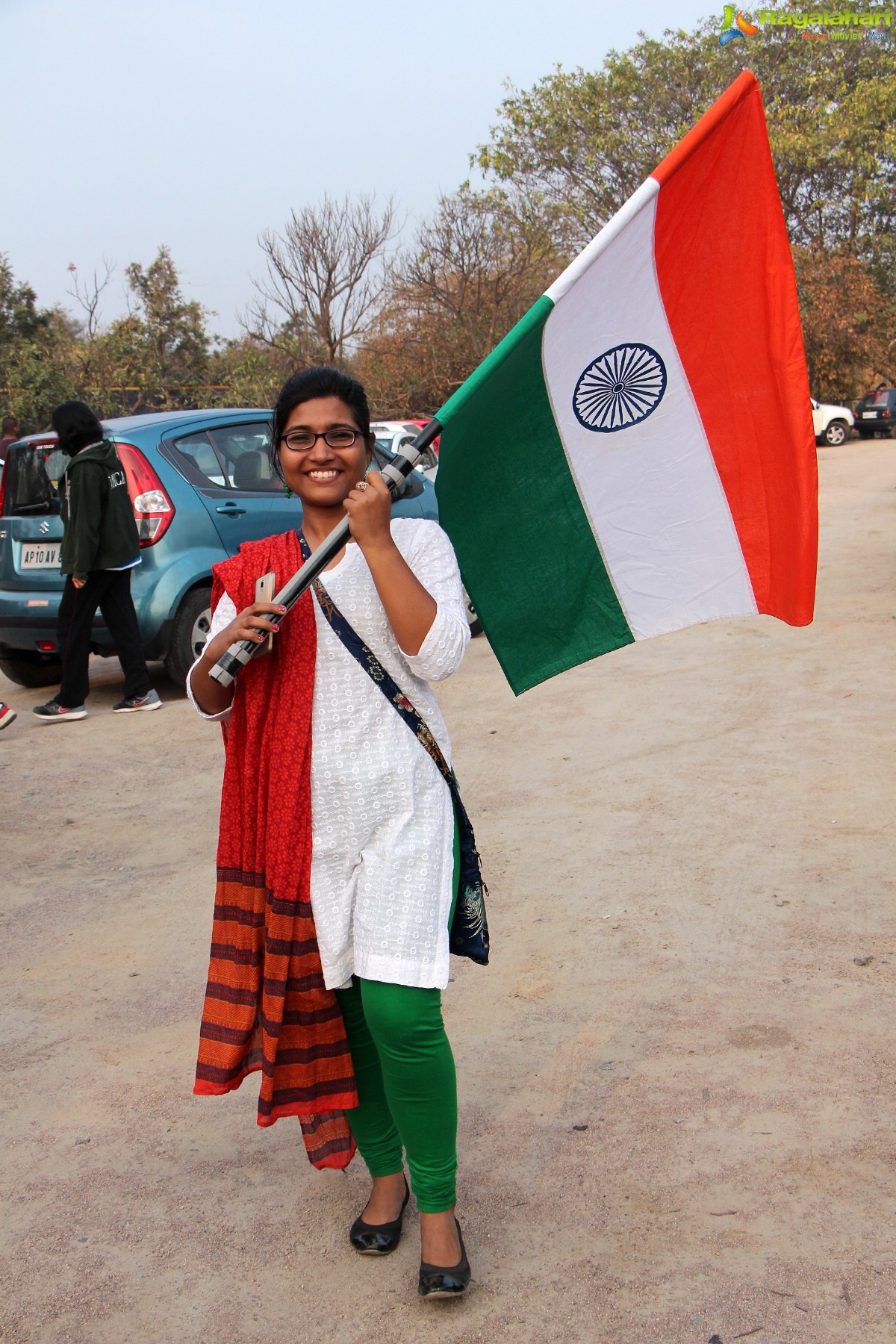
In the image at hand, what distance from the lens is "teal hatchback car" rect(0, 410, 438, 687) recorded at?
301 inches

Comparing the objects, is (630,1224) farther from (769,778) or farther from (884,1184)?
(769,778)

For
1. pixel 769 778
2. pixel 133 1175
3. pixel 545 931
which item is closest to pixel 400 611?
pixel 133 1175

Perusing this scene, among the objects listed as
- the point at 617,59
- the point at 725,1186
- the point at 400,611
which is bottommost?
the point at 725,1186

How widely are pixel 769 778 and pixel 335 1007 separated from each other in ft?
11.0

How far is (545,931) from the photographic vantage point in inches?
161

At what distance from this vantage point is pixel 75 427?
24.0 ft

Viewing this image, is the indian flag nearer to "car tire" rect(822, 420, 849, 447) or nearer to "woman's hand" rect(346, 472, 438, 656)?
"woman's hand" rect(346, 472, 438, 656)

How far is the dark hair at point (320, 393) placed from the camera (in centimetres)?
249

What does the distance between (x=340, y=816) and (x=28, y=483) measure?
21.9 feet

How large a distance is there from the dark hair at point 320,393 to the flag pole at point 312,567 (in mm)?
112

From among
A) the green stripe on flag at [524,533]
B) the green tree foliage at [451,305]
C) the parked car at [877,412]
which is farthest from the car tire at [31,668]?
the parked car at [877,412]

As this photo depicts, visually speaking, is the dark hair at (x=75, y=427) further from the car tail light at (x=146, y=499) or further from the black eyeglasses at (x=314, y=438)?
the black eyeglasses at (x=314, y=438)

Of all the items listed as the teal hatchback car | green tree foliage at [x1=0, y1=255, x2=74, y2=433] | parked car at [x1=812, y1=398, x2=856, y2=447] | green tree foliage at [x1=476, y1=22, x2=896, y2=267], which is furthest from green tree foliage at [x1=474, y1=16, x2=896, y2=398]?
the teal hatchback car

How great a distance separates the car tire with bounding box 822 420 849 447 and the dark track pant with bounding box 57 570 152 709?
2714 centimetres
